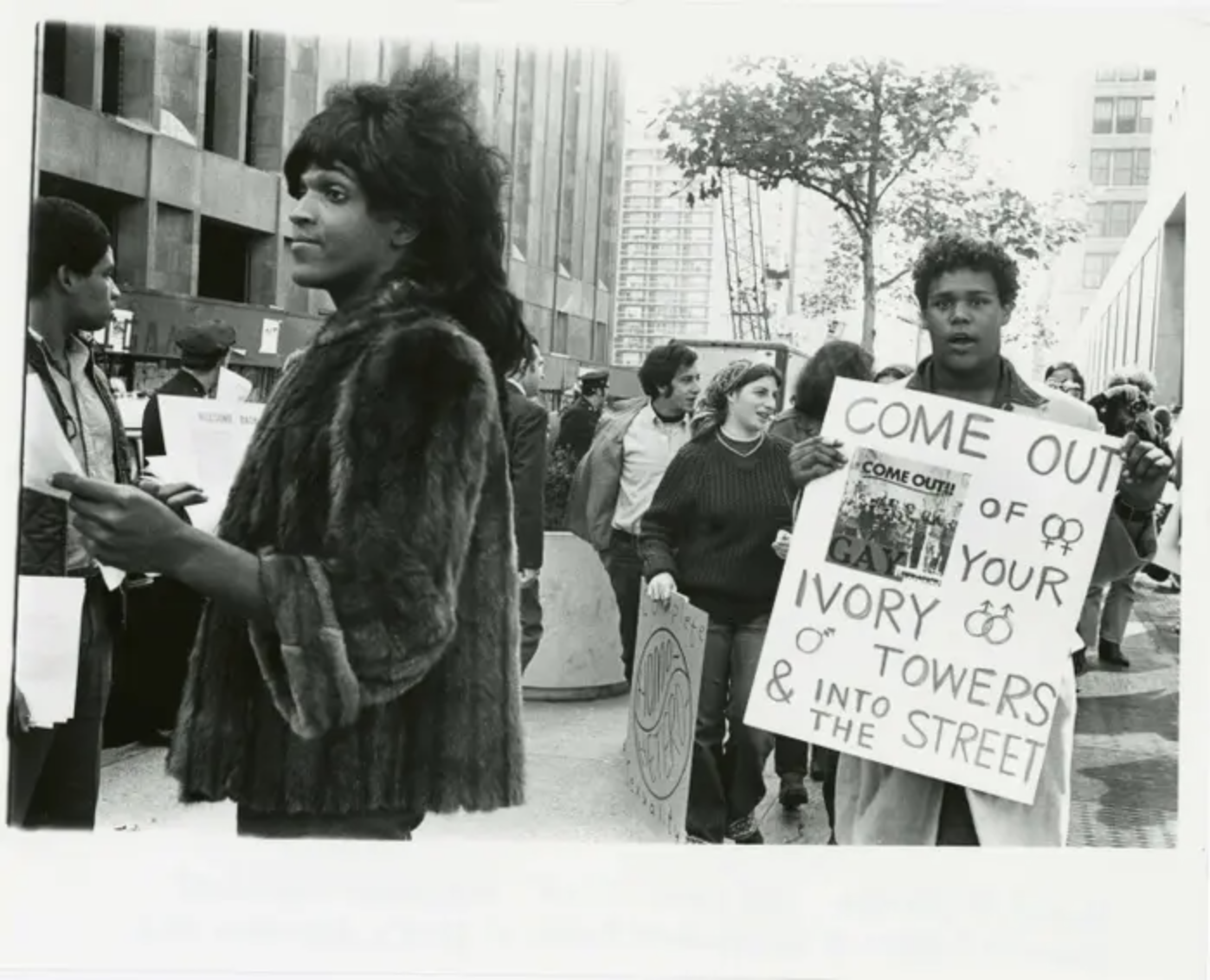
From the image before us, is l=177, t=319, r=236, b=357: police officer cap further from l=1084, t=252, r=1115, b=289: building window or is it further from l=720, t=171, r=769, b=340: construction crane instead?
l=1084, t=252, r=1115, b=289: building window

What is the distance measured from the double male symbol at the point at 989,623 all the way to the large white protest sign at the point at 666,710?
1014 mm

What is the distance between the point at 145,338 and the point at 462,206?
196cm

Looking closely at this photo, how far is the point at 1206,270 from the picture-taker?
4.29 metres

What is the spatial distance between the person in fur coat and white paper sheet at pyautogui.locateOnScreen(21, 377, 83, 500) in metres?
1.13

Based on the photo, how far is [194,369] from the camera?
4129 millimetres

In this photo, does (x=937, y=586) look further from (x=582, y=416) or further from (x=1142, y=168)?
(x=582, y=416)

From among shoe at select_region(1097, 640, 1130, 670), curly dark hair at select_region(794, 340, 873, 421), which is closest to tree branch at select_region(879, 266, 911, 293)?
curly dark hair at select_region(794, 340, 873, 421)

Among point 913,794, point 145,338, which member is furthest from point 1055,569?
point 145,338

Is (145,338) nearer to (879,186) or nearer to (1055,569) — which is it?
(879,186)

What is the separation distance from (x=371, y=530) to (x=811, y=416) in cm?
273

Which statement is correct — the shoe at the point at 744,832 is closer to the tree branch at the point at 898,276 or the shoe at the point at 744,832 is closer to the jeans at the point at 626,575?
the jeans at the point at 626,575

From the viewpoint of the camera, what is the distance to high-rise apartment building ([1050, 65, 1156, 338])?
13.7 ft

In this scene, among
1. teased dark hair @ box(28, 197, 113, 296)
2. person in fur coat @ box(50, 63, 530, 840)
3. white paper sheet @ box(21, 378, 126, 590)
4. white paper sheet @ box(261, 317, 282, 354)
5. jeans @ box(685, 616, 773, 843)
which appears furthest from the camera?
jeans @ box(685, 616, 773, 843)

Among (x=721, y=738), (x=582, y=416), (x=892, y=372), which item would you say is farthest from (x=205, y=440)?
(x=582, y=416)
